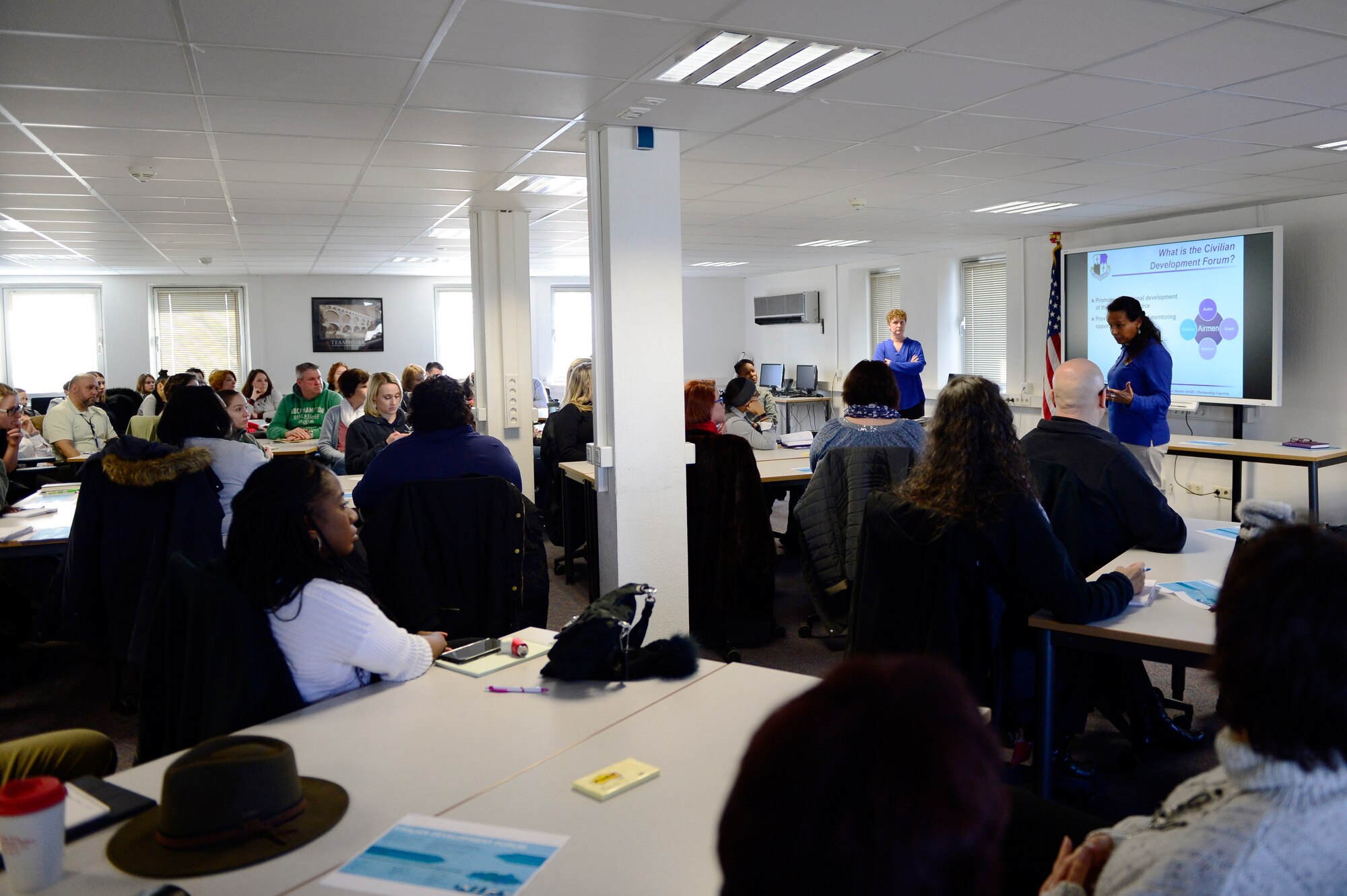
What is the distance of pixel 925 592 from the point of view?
8.23ft

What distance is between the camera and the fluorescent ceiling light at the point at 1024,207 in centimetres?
692

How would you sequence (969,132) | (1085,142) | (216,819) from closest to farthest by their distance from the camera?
(216,819) < (969,132) < (1085,142)

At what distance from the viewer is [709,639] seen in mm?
4598

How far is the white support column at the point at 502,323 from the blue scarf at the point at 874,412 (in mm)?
3327

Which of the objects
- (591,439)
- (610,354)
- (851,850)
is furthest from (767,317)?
(851,850)

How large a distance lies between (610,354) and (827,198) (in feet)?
9.54

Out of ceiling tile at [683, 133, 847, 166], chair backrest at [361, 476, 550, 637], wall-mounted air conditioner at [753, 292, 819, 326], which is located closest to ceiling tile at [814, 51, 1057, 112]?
ceiling tile at [683, 133, 847, 166]

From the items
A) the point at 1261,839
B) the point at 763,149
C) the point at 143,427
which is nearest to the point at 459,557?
the point at 1261,839

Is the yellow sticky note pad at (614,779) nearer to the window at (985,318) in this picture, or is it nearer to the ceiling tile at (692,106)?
the ceiling tile at (692,106)

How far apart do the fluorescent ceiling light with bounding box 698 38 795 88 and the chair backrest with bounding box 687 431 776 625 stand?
5.37 ft

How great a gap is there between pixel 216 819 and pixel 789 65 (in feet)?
10.2

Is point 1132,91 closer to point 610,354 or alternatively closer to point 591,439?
point 610,354

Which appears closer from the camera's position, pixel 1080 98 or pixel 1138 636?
pixel 1138 636

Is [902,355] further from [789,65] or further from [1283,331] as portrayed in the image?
[789,65]
